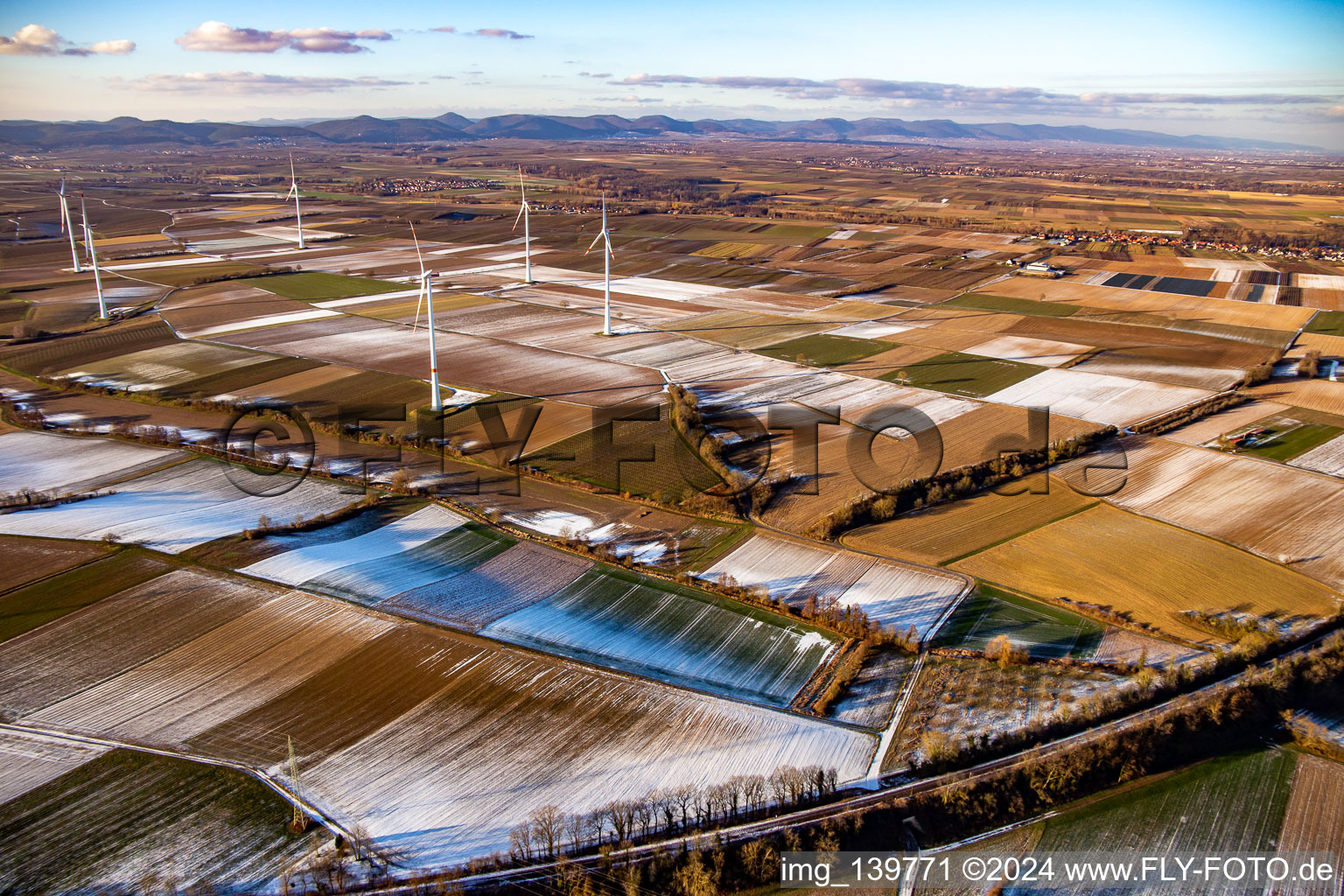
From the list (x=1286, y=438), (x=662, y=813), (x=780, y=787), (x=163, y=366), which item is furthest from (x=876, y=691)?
(x=163, y=366)

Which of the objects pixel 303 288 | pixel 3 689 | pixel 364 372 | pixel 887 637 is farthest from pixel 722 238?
pixel 3 689

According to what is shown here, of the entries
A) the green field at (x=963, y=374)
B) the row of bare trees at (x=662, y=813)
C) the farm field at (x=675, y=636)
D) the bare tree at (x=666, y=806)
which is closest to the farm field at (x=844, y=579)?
the farm field at (x=675, y=636)

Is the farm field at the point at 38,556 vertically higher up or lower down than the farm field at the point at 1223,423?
lower down

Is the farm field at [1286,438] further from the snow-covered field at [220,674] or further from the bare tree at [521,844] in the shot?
the snow-covered field at [220,674]

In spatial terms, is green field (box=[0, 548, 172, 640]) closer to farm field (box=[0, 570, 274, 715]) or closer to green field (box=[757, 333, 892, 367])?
farm field (box=[0, 570, 274, 715])

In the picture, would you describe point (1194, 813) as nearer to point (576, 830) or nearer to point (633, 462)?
point (576, 830)
